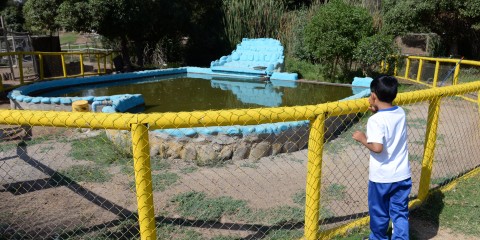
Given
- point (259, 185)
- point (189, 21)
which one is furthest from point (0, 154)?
point (189, 21)

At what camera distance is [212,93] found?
11.3 m

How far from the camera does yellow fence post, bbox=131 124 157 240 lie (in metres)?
2.23

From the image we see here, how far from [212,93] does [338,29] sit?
4.33 m

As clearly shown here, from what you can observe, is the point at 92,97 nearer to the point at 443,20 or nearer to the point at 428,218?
the point at 428,218

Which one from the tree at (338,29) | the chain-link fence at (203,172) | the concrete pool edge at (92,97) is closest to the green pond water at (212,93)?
the concrete pool edge at (92,97)

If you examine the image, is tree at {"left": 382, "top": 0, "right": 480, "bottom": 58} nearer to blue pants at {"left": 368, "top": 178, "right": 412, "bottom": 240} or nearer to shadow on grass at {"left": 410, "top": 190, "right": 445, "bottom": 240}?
shadow on grass at {"left": 410, "top": 190, "right": 445, "bottom": 240}

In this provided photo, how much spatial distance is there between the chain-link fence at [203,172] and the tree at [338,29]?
523cm

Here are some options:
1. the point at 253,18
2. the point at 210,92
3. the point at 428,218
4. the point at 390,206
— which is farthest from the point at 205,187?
the point at 253,18

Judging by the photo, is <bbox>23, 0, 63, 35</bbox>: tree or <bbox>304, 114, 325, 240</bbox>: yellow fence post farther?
<bbox>23, 0, 63, 35</bbox>: tree

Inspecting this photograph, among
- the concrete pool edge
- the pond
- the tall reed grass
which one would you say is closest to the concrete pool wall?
the concrete pool edge

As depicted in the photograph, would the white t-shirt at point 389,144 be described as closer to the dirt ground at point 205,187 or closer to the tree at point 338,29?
the dirt ground at point 205,187

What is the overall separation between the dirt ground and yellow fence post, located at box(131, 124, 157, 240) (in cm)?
115

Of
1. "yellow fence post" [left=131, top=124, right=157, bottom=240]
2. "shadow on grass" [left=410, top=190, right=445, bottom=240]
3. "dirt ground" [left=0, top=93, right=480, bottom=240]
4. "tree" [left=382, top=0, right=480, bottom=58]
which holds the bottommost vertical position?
"dirt ground" [left=0, top=93, right=480, bottom=240]

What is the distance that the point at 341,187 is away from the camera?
4.42 m
